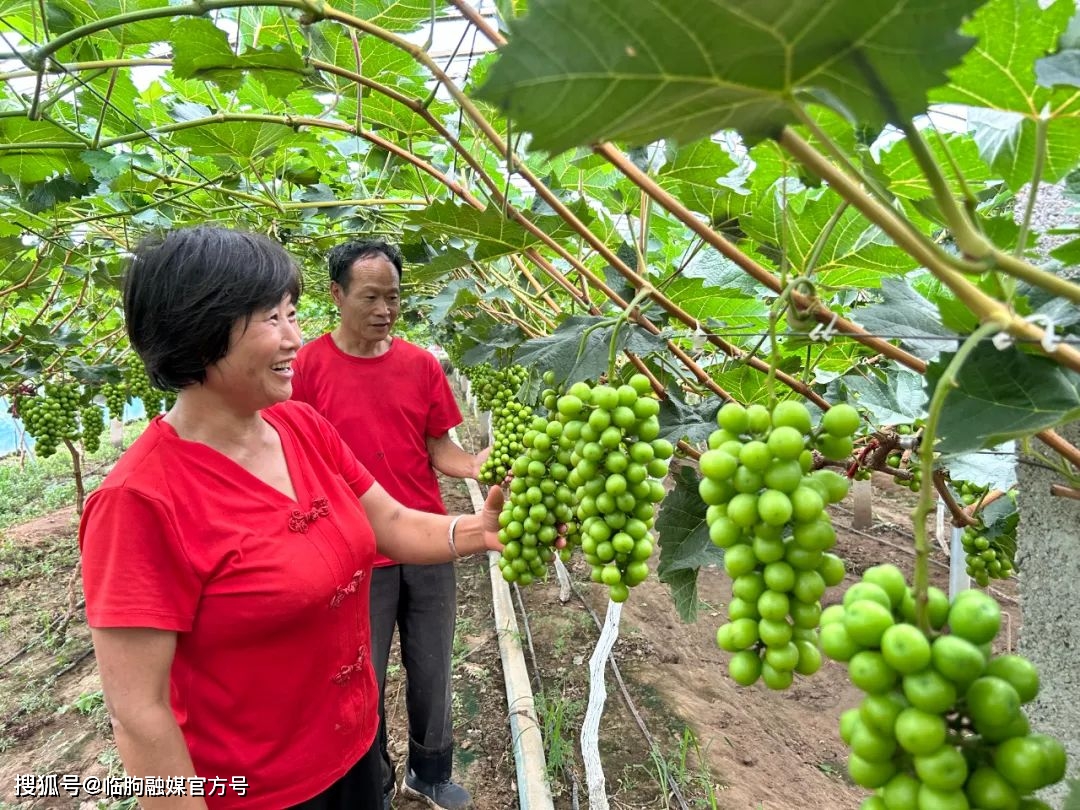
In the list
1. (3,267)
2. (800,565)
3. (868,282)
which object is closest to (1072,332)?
(800,565)

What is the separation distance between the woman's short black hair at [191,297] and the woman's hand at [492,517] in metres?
0.82

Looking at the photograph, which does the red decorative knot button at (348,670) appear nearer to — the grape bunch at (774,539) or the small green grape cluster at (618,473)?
the small green grape cluster at (618,473)

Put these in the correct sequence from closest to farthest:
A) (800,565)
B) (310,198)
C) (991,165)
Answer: (800,565) → (991,165) → (310,198)

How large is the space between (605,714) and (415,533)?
8.27 ft

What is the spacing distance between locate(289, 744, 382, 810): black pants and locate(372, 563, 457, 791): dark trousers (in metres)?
0.93

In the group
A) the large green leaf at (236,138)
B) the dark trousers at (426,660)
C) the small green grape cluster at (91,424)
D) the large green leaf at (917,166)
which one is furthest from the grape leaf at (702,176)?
the small green grape cluster at (91,424)

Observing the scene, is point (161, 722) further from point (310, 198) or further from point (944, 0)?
point (310, 198)

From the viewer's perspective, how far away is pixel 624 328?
3.57ft

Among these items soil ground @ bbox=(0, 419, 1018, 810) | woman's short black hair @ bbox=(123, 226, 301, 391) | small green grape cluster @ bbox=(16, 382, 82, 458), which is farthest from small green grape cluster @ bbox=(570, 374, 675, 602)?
small green grape cluster @ bbox=(16, 382, 82, 458)

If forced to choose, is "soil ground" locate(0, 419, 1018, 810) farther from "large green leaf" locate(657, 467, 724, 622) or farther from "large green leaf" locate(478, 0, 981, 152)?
"large green leaf" locate(478, 0, 981, 152)

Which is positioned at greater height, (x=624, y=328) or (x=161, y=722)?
(x=624, y=328)

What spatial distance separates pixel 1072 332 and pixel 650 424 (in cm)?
55

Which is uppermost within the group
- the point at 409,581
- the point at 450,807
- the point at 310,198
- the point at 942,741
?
the point at 310,198

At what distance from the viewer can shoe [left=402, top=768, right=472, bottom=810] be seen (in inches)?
130
